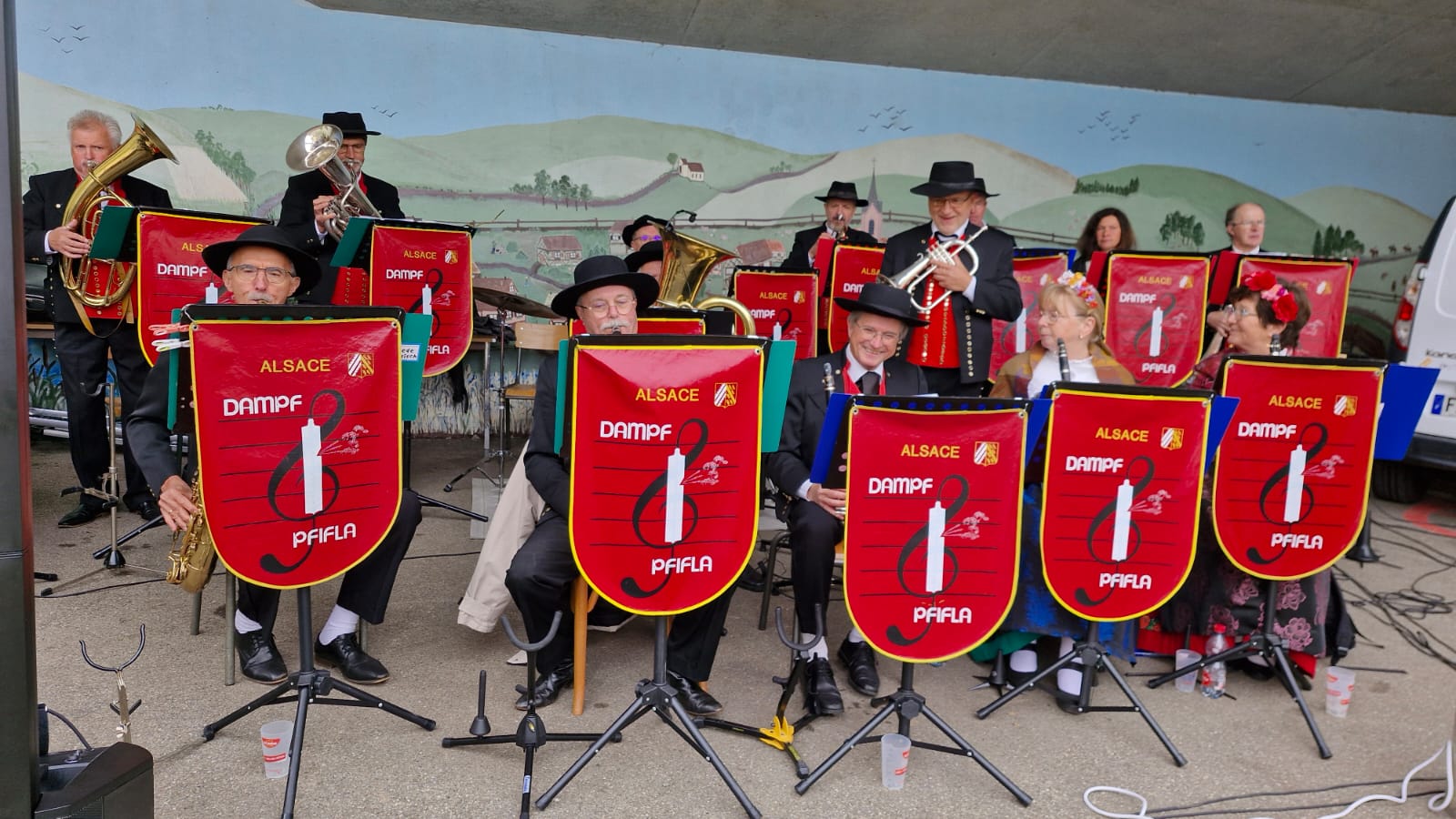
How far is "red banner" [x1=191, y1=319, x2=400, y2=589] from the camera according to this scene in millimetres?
2217

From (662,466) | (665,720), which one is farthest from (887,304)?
(665,720)

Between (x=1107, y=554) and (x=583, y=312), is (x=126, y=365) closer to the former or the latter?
(x=583, y=312)

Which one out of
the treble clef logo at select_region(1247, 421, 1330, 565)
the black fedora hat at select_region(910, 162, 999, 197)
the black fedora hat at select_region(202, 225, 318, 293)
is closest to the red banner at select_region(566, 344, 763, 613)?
the black fedora hat at select_region(202, 225, 318, 293)

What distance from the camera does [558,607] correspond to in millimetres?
2822

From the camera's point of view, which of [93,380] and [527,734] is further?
[93,380]

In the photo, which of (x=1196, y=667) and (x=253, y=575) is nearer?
(x=253, y=575)

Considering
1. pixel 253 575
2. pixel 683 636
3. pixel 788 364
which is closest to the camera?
pixel 253 575

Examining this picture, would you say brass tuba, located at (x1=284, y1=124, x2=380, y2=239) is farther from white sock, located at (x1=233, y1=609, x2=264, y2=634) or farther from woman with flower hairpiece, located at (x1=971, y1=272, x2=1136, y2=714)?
woman with flower hairpiece, located at (x1=971, y1=272, x2=1136, y2=714)

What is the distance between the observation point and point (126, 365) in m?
4.42

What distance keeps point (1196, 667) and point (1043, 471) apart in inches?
43.0

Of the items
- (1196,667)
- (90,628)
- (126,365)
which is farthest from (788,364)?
(126,365)

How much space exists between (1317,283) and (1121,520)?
116 inches

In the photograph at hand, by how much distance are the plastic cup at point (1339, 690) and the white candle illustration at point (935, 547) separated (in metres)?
1.63

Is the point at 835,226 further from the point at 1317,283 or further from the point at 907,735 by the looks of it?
the point at 907,735
